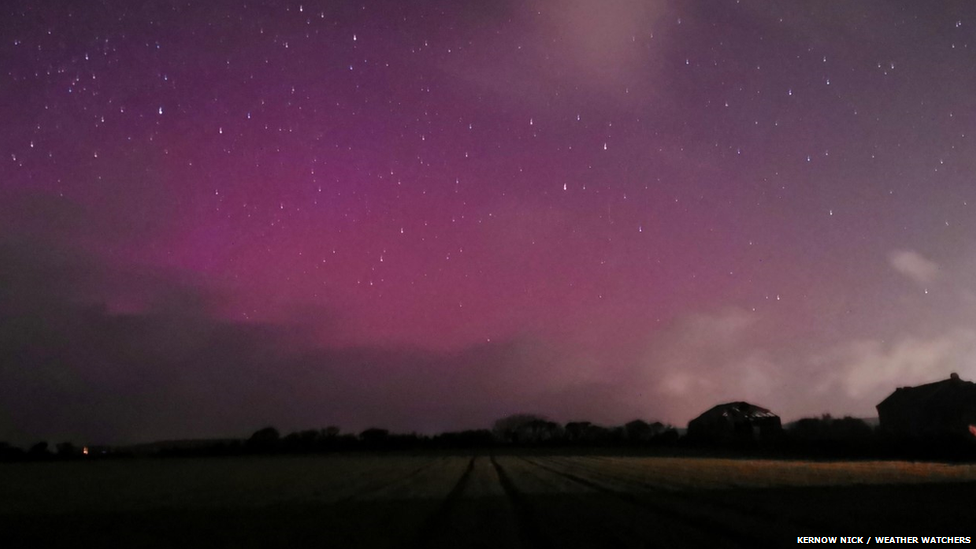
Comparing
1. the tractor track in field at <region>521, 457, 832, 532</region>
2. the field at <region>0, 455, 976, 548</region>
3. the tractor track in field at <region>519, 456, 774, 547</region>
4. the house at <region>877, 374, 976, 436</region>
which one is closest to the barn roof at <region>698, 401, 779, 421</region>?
the house at <region>877, 374, 976, 436</region>

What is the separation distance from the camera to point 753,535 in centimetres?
1717

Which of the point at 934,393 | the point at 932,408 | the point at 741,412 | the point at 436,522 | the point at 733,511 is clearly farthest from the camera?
the point at 741,412

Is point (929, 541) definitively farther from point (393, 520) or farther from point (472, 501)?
point (472, 501)

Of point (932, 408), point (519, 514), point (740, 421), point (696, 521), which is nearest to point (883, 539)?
point (696, 521)

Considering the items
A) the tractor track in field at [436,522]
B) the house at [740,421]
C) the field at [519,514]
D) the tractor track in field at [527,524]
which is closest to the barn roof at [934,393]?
the house at [740,421]

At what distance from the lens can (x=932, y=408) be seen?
268ft

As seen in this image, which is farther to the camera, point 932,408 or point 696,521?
point 932,408

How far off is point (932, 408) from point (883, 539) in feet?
253

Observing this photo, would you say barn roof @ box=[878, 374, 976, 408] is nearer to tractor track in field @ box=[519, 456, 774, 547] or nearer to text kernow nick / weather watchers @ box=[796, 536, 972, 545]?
tractor track in field @ box=[519, 456, 774, 547]

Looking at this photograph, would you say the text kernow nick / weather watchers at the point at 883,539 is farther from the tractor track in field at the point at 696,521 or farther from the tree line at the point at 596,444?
the tree line at the point at 596,444

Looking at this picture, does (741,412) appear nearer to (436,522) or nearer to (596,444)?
(596,444)

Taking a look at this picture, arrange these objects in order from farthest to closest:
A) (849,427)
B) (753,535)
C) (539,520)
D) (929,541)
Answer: (849,427) < (539,520) < (753,535) < (929,541)

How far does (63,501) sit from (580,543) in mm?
28907

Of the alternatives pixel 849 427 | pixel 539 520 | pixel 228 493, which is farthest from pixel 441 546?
pixel 849 427
